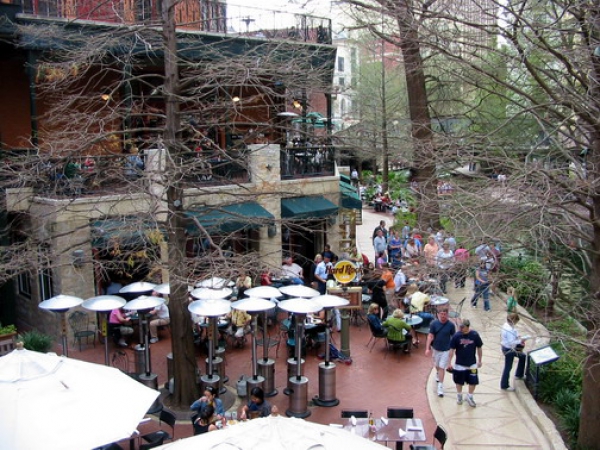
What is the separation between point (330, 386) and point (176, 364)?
9.29 ft

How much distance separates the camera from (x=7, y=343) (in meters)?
13.0

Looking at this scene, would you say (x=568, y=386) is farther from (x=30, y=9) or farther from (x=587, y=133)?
(x=30, y=9)

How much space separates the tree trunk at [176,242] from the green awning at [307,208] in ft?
26.0

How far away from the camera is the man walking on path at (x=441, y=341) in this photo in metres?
11.1

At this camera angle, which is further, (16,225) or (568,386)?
(16,225)

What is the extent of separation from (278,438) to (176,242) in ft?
20.4

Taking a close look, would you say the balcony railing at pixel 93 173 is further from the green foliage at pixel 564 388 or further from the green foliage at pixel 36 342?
the green foliage at pixel 564 388

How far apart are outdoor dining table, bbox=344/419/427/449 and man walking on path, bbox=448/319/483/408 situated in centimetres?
212

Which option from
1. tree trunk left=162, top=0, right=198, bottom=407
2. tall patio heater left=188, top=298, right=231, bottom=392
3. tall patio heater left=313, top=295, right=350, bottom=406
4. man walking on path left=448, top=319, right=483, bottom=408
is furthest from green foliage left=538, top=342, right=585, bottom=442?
tree trunk left=162, top=0, right=198, bottom=407

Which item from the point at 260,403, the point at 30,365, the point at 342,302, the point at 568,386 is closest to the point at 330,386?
the point at 342,302

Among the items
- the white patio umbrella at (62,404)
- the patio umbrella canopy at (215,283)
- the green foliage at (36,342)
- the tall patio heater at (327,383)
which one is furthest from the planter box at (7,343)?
the tall patio heater at (327,383)

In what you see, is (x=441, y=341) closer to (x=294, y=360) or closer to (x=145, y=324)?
(x=294, y=360)

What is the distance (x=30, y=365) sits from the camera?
6.82 meters

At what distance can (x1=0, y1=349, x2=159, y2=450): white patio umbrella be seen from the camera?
615 cm
